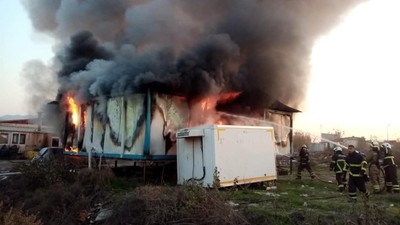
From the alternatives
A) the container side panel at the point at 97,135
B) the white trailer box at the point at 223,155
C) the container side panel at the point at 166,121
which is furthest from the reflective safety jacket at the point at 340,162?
the container side panel at the point at 97,135

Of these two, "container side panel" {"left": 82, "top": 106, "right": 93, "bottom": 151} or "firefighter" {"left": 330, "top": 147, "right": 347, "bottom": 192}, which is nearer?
"firefighter" {"left": 330, "top": 147, "right": 347, "bottom": 192}

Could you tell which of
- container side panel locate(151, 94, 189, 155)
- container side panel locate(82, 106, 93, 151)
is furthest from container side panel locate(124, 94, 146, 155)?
container side panel locate(82, 106, 93, 151)

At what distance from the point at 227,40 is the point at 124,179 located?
6976 millimetres

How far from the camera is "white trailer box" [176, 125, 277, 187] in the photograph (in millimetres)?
10023

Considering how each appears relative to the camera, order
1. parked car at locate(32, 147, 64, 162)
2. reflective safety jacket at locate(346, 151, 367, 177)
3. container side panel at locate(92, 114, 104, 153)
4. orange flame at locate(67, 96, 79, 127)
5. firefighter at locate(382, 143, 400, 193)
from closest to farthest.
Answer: reflective safety jacket at locate(346, 151, 367, 177) → firefighter at locate(382, 143, 400, 193) → parked car at locate(32, 147, 64, 162) → container side panel at locate(92, 114, 104, 153) → orange flame at locate(67, 96, 79, 127)

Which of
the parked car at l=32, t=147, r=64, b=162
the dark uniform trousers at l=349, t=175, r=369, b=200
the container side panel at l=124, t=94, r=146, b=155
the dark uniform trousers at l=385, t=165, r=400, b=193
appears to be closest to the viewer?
the dark uniform trousers at l=349, t=175, r=369, b=200

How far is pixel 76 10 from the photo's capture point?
17.3 m

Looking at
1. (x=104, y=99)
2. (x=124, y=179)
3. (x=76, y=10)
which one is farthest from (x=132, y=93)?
(x=76, y=10)

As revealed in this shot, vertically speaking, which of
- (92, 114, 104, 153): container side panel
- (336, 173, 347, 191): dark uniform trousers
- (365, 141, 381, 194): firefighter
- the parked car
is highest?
(92, 114, 104, 153): container side panel

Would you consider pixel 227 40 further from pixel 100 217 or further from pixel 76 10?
pixel 100 217

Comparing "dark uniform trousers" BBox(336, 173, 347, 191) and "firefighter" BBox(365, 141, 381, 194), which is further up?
"firefighter" BBox(365, 141, 381, 194)

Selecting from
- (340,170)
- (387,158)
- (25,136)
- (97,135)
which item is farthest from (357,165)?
(25,136)

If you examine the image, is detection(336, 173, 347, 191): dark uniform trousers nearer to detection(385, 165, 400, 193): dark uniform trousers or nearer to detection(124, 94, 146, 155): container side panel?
detection(385, 165, 400, 193): dark uniform trousers

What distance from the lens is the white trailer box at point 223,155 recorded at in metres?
10.0
